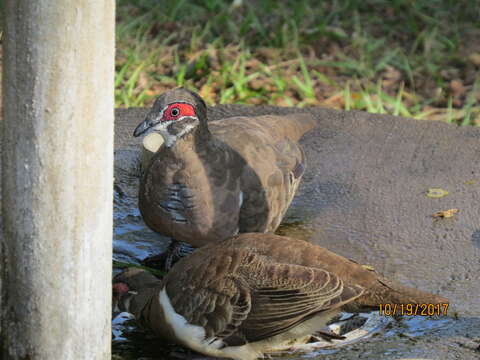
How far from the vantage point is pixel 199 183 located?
324 centimetres

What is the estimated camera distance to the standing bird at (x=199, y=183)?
10.6 ft

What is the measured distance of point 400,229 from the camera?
3492 millimetres

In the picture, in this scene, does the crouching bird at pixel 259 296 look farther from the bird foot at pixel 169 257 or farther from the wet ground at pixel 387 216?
the bird foot at pixel 169 257

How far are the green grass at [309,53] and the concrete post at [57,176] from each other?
3409 millimetres

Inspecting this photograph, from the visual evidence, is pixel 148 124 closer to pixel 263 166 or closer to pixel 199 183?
pixel 199 183

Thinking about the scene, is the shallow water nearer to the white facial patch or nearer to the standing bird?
the standing bird

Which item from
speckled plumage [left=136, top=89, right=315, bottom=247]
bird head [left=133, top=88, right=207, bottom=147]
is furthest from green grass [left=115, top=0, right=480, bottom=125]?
bird head [left=133, top=88, right=207, bottom=147]

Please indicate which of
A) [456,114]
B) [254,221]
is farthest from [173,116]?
[456,114]

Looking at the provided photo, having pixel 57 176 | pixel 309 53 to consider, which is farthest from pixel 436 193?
pixel 309 53

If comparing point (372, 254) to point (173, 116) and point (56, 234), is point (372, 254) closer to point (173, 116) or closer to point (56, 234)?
point (173, 116)

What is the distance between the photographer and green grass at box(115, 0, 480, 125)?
18.8ft

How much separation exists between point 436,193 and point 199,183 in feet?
3.60
